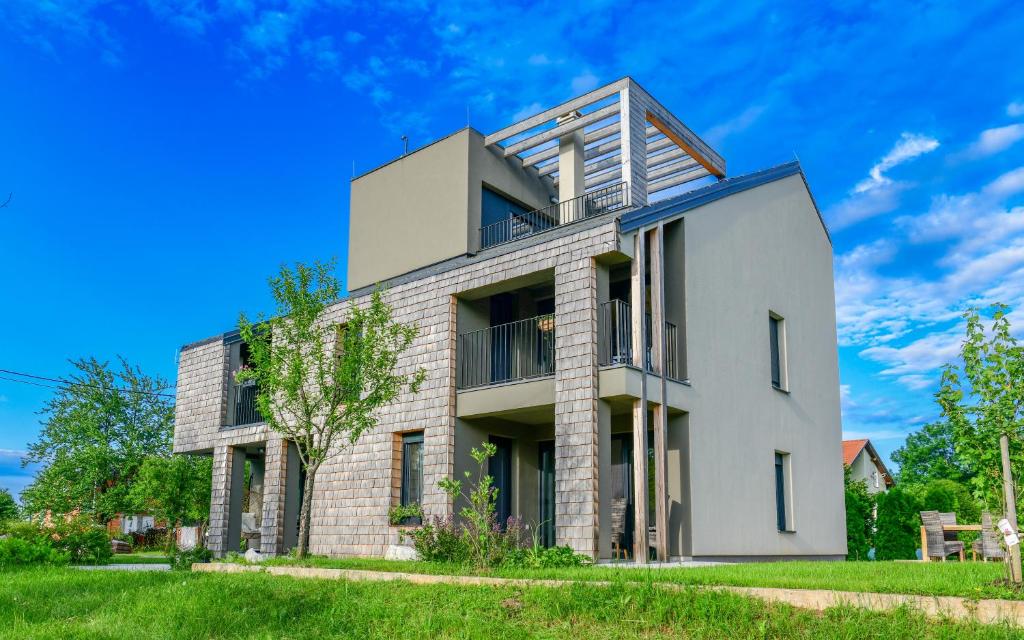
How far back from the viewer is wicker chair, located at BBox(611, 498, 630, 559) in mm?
13867

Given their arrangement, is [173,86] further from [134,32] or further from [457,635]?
[457,635]

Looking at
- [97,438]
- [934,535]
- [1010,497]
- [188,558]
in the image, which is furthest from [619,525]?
[97,438]

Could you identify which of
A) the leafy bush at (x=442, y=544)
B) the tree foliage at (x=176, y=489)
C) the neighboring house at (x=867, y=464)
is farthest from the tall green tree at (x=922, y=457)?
the leafy bush at (x=442, y=544)

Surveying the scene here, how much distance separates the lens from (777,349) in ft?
53.7

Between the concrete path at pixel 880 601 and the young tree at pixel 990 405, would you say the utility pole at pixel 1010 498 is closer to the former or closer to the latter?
the young tree at pixel 990 405

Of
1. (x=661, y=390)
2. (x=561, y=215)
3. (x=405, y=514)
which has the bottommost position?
(x=405, y=514)

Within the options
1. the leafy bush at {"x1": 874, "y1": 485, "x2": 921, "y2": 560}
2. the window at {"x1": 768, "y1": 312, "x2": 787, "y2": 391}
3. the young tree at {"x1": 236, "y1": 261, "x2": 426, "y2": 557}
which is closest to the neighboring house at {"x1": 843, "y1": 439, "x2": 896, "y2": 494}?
the leafy bush at {"x1": 874, "y1": 485, "x2": 921, "y2": 560}

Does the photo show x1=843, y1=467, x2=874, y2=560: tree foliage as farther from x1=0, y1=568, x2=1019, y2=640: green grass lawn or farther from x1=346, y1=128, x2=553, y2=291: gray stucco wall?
x1=0, y1=568, x2=1019, y2=640: green grass lawn

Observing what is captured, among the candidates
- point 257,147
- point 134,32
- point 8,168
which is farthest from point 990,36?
point 257,147

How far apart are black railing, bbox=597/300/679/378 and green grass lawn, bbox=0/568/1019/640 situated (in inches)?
204

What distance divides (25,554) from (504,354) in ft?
28.4

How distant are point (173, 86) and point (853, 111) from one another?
1789 centimetres

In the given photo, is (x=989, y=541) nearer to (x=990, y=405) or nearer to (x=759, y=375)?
(x=759, y=375)

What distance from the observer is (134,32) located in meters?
18.3
